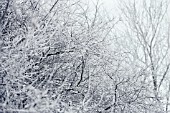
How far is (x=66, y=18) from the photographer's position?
4.23 meters

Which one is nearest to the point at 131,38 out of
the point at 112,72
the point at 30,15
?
the point at 112,72

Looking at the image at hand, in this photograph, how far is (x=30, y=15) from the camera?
11.9ft

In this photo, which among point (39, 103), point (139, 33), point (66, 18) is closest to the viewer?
point (39, 103)

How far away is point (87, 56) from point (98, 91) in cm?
52

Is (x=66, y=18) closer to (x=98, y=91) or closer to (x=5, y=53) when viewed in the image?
(x=98, y=91)

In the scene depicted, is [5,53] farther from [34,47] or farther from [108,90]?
[108,90]

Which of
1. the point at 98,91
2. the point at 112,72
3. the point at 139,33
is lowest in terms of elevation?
the point at 98,91

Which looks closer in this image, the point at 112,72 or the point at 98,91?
the point at 98,91

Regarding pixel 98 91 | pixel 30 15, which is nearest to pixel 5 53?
pixel 30 15

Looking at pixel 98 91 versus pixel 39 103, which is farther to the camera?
pixel 98 91

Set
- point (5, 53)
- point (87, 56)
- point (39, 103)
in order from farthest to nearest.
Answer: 1. point (87, 56)
2. point (5, 53)
3. point (39, 103)

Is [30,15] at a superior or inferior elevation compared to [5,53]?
superior

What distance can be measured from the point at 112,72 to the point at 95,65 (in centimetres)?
39

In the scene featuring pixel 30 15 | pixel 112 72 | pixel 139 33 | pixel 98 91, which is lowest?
pixel 98 91
